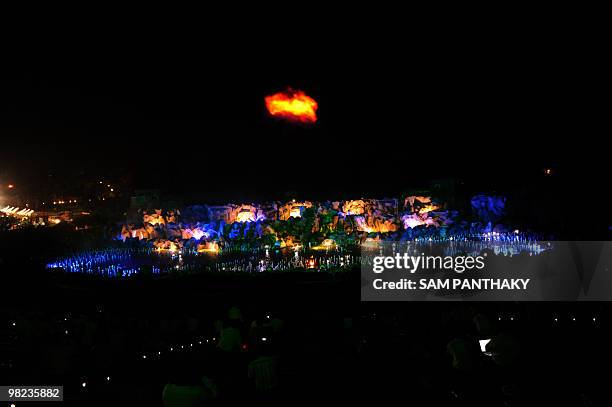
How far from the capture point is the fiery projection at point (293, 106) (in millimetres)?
24844

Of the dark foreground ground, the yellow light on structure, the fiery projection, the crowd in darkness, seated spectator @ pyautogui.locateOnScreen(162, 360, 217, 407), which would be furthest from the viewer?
the fiery projection

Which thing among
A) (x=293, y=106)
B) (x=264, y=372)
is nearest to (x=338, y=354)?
(x=264, y=372)

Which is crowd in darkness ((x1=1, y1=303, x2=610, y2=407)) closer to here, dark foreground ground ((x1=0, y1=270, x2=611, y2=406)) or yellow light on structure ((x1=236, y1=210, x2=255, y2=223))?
dark foreground ground ((x1=0, y1=270, x2=611, y2=406))

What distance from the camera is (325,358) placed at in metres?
6.86

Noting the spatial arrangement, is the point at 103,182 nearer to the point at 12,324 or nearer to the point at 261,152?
the point at 261,152

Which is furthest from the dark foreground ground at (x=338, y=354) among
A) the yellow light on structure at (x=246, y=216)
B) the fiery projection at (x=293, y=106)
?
the fiery projection at (x=293, y=106)

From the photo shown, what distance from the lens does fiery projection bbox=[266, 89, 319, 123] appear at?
24.8 metres

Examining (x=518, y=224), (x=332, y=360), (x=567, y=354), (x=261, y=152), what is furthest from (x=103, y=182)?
(x=567, y=354)

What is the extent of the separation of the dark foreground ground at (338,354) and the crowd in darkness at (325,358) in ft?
0.06

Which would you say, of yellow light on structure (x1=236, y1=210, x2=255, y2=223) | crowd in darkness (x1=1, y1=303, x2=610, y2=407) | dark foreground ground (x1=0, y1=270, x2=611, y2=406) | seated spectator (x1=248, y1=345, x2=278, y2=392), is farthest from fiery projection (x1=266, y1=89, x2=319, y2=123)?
seated spectator (x1=248, y1=345, x2=278, y2=392)

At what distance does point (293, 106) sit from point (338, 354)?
2068cm

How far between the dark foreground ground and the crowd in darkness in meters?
0.02

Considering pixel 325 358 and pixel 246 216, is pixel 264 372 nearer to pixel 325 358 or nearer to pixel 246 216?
pixel 325 358

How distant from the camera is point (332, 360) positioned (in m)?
6.79
